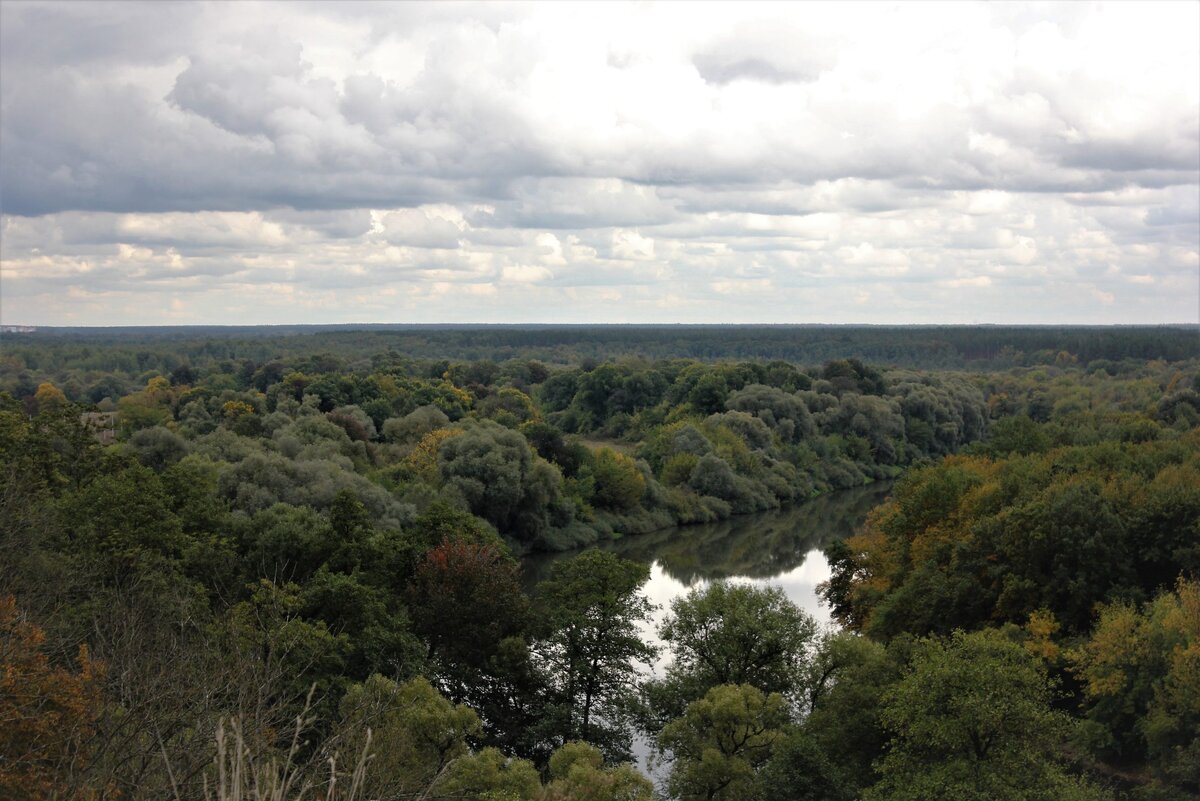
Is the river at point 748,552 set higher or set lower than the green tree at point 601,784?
lower

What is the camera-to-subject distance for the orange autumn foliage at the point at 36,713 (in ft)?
38.2

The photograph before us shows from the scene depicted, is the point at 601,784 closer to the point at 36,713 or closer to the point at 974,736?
the point at 974,736

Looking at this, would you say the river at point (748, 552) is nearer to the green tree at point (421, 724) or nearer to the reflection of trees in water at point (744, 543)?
the reflection of trees in water at point (744, 543)

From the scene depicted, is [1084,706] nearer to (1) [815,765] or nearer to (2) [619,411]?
(1) [815,765]

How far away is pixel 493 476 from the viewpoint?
49.5 meters

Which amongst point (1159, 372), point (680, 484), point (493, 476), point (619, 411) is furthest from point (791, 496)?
point (1159, 372)

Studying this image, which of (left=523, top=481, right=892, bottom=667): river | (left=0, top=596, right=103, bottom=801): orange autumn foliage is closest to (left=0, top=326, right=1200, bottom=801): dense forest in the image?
(left=0, top=596, right=103, bottom=801): orange autumn foliage

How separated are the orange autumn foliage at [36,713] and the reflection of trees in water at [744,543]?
1284 inches

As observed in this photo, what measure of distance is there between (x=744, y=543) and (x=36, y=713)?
4725 cm

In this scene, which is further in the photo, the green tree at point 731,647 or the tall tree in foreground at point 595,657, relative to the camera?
the green tree at point 731,647

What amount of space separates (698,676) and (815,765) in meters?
6.37

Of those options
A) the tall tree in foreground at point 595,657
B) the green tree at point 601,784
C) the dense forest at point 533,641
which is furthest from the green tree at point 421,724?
the tall tree in foreground at point 595,657

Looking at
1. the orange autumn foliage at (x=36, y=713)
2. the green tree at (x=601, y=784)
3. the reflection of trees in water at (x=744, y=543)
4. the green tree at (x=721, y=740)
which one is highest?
the orange autumn foliage at (x=36, y=713)

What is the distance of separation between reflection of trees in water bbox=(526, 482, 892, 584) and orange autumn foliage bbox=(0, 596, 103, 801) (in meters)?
32.6
